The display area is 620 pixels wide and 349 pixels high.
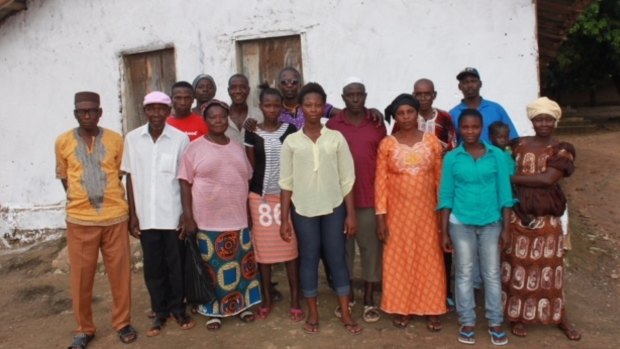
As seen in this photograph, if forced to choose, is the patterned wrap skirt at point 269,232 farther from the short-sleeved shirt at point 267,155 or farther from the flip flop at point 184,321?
the flip flop at point 184,321

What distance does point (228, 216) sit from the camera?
11.9 ft

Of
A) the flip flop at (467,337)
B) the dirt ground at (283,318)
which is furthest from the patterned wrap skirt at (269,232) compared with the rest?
the flip flop at (467,337)

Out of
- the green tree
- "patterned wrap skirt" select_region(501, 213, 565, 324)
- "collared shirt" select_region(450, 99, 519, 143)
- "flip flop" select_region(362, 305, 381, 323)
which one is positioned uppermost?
the green tree

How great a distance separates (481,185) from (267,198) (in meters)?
1.44

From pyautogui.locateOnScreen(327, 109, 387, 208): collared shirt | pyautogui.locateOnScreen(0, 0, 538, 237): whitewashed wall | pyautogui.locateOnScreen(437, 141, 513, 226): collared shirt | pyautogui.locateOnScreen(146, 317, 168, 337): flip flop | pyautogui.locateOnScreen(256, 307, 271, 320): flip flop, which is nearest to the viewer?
pyautogui.locateOnScreen(437, 141, 513, 226): collared shirt

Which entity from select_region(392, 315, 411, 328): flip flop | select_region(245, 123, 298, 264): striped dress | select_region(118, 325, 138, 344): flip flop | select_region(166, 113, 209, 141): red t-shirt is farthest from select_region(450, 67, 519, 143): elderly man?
select_region(118, 325, 138, 344): flip flop

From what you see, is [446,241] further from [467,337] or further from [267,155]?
[267,155]

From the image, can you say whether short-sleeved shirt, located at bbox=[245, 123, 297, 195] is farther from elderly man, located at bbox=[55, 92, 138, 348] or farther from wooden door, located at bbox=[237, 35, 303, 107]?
wooden door, located at bbox=[237, 35, 303, 107]

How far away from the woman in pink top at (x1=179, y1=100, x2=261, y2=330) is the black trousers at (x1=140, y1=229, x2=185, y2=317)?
0.17 metres

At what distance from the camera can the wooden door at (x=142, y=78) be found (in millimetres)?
6133

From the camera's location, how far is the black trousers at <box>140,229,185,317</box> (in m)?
3.63

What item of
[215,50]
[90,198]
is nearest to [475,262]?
[90,198]

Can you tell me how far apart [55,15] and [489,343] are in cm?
598

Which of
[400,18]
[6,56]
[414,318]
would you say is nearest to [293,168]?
[414,318]
